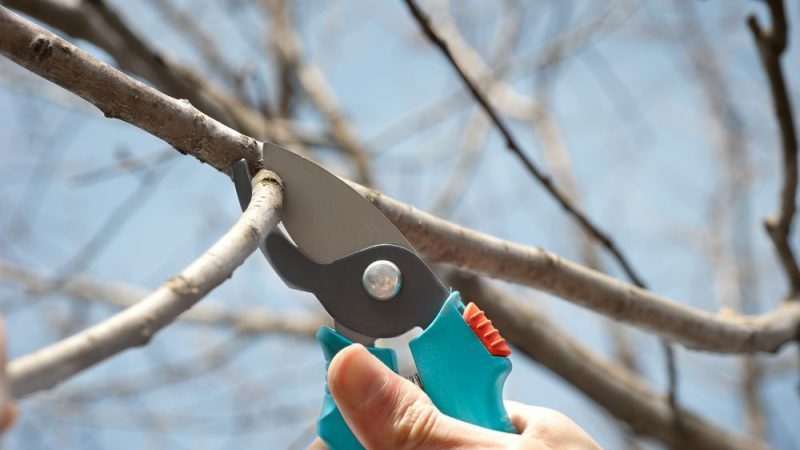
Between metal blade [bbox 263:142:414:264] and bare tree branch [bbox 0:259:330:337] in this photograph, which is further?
bare tree branch [bbox 0:259:330:337]

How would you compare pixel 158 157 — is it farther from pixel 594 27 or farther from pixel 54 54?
pixel 594 27

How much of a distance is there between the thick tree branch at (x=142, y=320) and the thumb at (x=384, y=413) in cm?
16

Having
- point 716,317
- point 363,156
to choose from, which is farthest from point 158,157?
point 716,317

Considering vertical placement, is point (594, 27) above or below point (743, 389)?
above

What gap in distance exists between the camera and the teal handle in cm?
73

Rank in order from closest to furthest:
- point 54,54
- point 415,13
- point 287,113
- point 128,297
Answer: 1. point 54,54
2. point 415,13
3. point 287,113
4. point 128,297

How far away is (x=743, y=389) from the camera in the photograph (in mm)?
2650

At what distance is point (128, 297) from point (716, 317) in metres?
1.78

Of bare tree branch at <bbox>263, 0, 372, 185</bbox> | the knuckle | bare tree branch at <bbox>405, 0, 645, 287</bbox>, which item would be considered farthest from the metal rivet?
bare tree branch at <bbox>263, 0, 372, 185</bbox>

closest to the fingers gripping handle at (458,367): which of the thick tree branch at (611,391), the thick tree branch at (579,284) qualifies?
the thick tree branch at (579,284)

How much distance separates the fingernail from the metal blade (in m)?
0.12

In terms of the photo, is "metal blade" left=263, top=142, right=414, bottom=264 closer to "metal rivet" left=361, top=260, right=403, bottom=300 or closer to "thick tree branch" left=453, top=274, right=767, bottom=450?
"metal rivet" left=361, top=260, right=403, bottom=300

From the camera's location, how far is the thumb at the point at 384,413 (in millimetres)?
652

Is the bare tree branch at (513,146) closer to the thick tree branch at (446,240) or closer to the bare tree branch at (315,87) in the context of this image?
the thick tree branch at (446,240)
